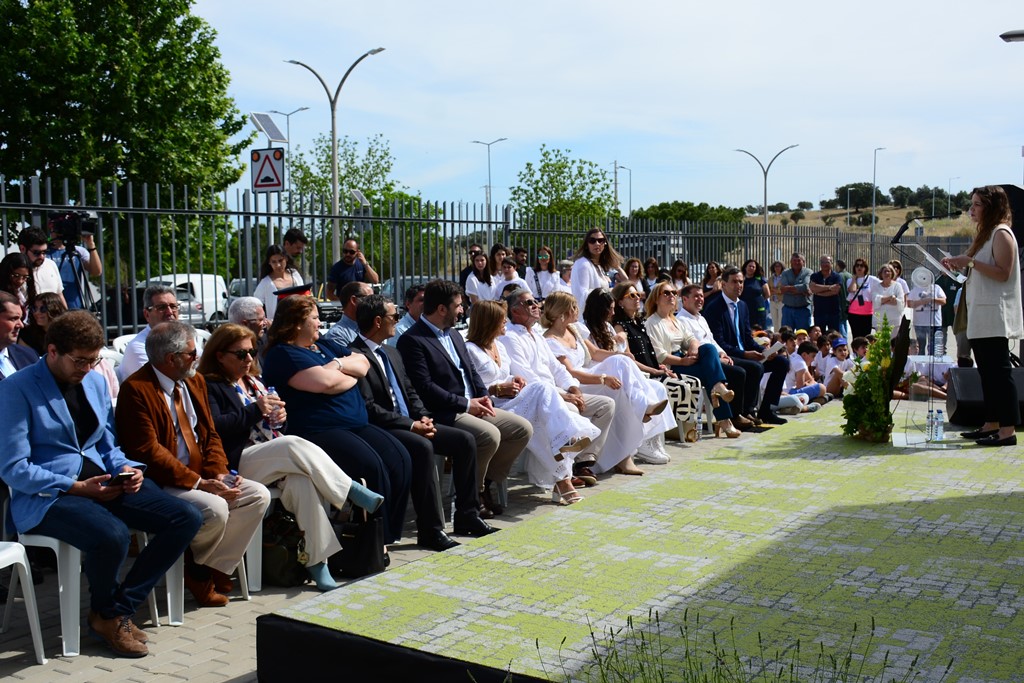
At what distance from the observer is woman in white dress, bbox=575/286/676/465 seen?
8992 millimetres

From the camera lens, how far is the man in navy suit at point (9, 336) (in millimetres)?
5645

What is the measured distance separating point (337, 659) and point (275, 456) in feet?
5.17

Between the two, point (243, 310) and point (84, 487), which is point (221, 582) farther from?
point (243, 310)

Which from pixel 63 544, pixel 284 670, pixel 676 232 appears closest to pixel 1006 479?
pixel 284 670

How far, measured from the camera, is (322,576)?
5.62 m

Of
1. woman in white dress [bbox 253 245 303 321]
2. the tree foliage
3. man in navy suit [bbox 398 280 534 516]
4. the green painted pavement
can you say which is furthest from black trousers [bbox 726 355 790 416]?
the tree foliage

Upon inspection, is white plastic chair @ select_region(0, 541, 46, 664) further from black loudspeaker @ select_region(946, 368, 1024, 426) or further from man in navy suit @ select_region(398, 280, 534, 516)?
black loudspeaker @ select_region(946, 368, 1024, 426)

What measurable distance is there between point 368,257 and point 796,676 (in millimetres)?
8072

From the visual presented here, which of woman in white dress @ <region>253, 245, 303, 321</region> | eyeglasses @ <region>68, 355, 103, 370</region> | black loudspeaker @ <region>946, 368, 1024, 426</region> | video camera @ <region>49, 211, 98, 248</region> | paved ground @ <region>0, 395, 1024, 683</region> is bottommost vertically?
paved ground @ <region>0, 395, 1024, 683</region>

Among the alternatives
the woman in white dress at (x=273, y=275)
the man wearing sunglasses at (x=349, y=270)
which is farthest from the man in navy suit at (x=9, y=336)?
the man wearing sunglasses at (x=349, y=270)

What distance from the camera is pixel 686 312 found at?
10.9 metres

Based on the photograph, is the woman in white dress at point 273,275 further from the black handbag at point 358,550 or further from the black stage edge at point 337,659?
the black stage edge at point 337,659

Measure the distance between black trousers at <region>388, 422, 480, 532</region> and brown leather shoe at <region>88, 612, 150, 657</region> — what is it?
1996 millimetres

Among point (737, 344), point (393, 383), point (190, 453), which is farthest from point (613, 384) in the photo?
point (190, 453)
